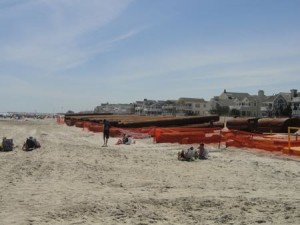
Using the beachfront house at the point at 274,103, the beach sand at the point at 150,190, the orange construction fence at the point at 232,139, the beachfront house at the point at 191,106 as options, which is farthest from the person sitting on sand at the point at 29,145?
the beachfront house at the point at 191,106

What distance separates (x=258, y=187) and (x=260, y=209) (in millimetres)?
2708

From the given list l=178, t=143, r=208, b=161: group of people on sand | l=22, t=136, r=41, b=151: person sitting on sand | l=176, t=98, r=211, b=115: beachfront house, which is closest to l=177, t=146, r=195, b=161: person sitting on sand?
l=178, t=143, r=208, b=161: group of people on sand

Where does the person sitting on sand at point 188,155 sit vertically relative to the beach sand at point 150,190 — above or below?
above

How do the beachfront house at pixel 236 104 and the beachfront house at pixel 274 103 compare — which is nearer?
the beachfront house at pixel 274 103

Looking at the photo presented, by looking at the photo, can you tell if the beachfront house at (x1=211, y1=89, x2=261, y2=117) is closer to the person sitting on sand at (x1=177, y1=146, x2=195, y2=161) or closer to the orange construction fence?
the orange construction fence

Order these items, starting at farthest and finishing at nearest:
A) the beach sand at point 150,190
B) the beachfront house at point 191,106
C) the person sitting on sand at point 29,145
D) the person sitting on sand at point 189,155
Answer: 1. the beachfront house at point 191,106
2. the person sitting on sand at point 29,145
3. the person sitting on sand at point 189,155
4. the beach sand at point 150,190

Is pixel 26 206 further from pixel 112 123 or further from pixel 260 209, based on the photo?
pixel 112 123

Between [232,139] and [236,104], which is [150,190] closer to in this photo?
[232,139]

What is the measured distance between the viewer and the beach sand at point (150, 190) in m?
8.38

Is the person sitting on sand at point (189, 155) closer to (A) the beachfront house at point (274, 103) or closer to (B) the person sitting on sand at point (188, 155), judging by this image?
(B) the person sitting on sand at point (188, 155)

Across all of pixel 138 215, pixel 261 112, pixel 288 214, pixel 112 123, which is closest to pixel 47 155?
pixel 138 215

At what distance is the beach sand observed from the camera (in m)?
8.38

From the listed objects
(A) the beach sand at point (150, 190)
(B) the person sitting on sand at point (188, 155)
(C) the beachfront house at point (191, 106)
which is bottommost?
(A) the beach sand at point (150, 190)

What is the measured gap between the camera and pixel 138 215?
853 centimetres
